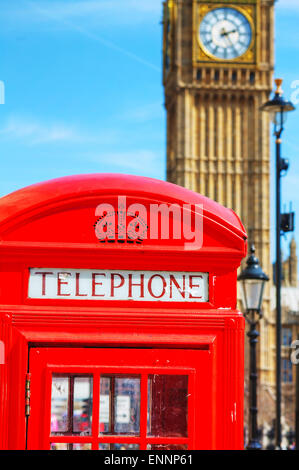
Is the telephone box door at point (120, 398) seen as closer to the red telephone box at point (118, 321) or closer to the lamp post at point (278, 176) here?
the red telephone box at point (118, 321)

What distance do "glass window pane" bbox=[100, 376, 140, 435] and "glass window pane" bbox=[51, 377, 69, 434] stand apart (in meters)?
0.10

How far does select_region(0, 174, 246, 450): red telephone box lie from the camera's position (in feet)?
9.68

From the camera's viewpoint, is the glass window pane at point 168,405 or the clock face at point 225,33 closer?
the glass window pane at point 168,405

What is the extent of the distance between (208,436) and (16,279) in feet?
2.36

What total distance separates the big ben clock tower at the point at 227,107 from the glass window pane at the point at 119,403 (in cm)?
4345

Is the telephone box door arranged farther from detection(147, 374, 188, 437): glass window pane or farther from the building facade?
the building facade

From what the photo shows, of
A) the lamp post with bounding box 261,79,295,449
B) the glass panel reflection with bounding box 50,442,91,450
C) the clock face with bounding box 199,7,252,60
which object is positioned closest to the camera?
the glass panel reflection with bounding box 50,442,91,450

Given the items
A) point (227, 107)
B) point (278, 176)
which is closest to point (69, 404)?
point (278, 176)

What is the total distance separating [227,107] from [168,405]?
1761 inches

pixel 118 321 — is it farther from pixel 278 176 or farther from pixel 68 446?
pixel 278 176

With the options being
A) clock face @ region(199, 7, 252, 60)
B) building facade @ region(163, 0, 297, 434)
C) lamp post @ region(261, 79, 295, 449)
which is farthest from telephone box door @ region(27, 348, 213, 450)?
clock face @ region(199, 7, 252, 60)

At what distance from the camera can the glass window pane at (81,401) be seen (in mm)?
2971

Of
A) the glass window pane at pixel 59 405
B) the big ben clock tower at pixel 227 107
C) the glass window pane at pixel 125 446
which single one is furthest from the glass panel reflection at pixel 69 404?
the big ben clock tower at pixel 227 107

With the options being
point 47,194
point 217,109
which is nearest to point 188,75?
point 217,109
